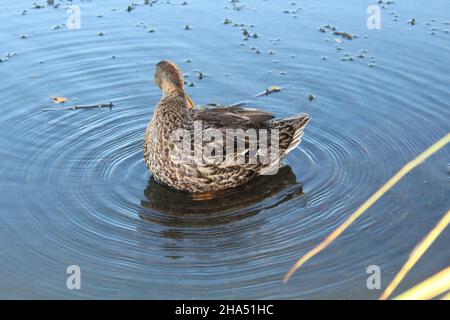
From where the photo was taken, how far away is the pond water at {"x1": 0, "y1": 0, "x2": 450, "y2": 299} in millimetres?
5336

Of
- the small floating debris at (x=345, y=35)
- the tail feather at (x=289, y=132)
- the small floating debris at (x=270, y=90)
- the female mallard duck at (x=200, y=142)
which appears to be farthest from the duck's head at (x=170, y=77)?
the small floating debris at (x=345, y=35)

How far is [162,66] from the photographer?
7.04 m

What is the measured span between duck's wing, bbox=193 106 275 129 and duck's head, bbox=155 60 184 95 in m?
0.33

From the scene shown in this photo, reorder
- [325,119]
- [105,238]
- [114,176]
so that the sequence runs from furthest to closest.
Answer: [325,119], [114,176], [105,238]

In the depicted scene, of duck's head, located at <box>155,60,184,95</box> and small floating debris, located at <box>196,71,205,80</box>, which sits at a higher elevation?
duck's head, located at <box>155,60,184,95</box>

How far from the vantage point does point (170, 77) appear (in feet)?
22.8

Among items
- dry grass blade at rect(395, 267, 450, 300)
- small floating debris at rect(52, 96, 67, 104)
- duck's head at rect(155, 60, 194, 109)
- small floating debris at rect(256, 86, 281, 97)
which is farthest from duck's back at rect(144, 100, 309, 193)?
dry grass blade at rect(395, 267, 450, 300)

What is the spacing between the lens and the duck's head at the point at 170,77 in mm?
6930

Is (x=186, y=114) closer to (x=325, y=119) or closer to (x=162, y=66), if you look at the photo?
(x=162, y=66)

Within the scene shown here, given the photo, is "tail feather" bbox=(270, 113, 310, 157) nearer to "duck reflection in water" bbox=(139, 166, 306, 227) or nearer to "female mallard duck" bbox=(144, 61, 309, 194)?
"female mallard duck" bbox=(144, 61, 309, 194)

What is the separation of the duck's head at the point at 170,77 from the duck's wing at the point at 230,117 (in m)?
0.33
